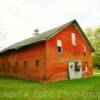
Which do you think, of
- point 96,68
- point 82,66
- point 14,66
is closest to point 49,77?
point 82,66

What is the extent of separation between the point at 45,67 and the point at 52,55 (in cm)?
183

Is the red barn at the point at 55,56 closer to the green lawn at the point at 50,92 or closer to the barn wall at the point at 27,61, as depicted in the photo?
the barn wall at the point at 27,61

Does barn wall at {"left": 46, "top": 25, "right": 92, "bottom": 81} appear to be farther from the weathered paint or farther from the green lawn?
the green lawn

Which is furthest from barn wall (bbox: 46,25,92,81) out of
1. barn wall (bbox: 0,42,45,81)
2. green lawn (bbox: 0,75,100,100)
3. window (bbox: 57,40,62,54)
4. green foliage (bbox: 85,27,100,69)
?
green foliage (bbox: 85,27,100,69)

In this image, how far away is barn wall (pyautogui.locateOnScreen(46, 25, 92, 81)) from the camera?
2266 cm

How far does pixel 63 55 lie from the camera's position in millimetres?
24766

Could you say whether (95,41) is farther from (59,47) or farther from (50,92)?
(50,92)

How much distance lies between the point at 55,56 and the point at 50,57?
3.25 feet

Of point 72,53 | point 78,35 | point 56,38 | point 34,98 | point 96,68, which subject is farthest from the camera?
point 96,68

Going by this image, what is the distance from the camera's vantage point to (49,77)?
2223 cm

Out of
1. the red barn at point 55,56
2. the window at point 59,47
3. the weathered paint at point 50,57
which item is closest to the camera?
the weathered paint at point 50,57

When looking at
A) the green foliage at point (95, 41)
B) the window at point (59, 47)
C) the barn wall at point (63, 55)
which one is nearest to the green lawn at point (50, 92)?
the barn wall at point (63, 55)

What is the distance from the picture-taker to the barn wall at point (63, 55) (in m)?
22.7

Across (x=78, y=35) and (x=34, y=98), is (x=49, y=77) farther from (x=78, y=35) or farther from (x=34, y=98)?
(x=34, y=98)
